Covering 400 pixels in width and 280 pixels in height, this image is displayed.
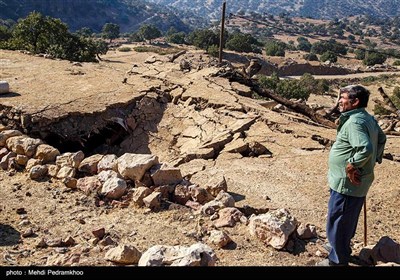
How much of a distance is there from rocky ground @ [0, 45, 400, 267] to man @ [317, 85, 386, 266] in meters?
0.49

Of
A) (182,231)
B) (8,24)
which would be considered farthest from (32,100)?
(8,24)

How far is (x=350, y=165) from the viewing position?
3156mm

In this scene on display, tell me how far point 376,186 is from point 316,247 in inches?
93.4

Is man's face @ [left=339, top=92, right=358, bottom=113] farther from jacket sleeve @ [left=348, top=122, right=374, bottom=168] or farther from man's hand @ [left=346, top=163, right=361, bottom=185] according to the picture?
man's hand @ [left=346, top=163, right=361, bottom=185]

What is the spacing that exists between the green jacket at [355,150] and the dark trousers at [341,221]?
0.25 ft

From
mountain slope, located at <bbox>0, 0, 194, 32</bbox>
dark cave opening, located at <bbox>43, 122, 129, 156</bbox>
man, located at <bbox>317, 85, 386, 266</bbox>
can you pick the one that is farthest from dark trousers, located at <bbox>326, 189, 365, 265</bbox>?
mountain slope, located at <bbox>0, 0, 194, 32</bbox>

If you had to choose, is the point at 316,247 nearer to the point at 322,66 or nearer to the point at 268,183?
the point at 268,183

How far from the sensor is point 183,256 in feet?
10.5

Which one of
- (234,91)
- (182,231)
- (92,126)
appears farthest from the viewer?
(234,91)

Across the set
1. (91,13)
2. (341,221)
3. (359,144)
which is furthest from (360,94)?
(91,13)

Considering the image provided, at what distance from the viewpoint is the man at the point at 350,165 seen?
315 centimetres

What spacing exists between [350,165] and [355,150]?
120 mm

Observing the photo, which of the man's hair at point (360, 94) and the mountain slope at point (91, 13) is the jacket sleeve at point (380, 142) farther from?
Answer: the mountain slope at point (91, 13)

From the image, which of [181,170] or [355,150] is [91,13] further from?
[355,150]
